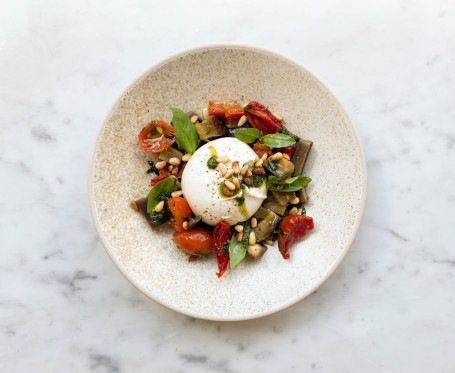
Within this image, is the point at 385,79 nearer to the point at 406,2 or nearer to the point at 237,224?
the point at 406,2

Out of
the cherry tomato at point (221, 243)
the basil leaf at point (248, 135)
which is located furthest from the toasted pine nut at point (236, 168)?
the cherry tomato at point (221, 243)

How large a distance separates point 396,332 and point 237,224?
1.12 m

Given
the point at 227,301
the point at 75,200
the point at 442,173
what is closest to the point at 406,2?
the point at 442,173

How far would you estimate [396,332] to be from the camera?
2562 mm

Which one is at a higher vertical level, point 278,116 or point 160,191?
point 278,116

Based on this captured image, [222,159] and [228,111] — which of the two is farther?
[228,111]

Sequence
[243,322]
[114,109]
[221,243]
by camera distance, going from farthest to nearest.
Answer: [243,322]
[221,243]
[114,109]

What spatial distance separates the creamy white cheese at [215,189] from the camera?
2.26 m

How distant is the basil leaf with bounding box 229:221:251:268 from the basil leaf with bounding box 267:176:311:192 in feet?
0.82

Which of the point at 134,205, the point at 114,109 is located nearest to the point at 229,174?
the point at 134,205

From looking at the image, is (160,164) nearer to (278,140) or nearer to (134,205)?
(134,205)

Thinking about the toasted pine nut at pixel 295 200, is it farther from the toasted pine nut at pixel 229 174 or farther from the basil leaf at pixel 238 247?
the toasted pine nut at pixel 229 174

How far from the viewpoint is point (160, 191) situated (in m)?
2.31

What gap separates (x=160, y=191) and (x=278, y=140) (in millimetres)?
654
